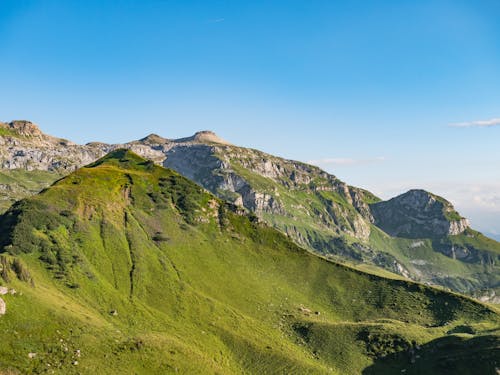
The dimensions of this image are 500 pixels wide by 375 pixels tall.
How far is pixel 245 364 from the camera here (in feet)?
543

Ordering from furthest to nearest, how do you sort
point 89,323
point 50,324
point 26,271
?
point 26,271 < point 89,323 < point 50,324

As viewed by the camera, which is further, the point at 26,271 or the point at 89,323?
the point at 26,271

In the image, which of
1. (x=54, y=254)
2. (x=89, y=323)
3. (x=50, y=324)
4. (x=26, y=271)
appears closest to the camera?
(x=50, y=324)

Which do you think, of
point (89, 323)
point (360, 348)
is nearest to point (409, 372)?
point (360, 348)

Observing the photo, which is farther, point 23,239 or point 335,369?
point 23,239

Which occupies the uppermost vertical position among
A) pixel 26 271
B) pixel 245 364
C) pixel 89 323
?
pixel 26 271

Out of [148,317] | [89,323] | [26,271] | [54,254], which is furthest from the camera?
[54,254]

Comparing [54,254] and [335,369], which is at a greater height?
[54,254]

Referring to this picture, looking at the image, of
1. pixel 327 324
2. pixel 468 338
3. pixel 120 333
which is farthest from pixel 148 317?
pixel 468 338

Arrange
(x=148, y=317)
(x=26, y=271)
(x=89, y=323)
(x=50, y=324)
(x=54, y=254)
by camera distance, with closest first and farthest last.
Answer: (x=50, y=324)
(x=89, y=323)
(x=26, y=271)
(x=148, y=317)
(x=54, y=254)

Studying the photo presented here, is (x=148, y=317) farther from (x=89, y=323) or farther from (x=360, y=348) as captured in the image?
(x=360, y=348)

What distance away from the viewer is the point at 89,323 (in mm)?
149750

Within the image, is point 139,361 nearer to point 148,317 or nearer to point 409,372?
point 148,317

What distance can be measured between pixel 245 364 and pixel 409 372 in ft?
215
